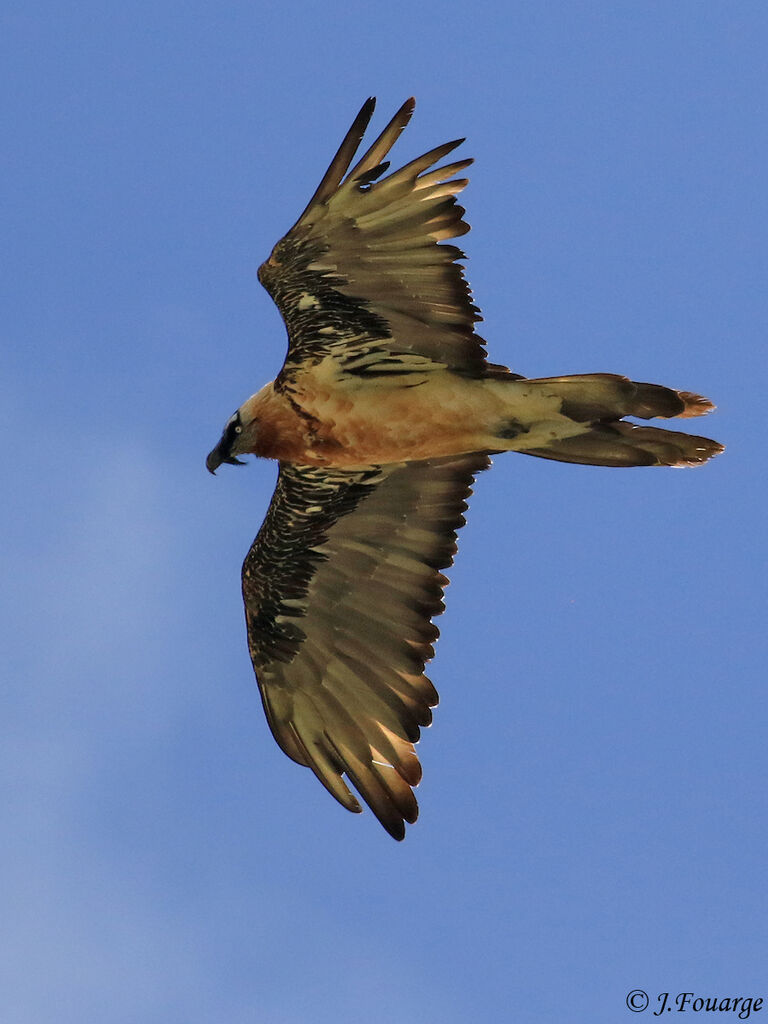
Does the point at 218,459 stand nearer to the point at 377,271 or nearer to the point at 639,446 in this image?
the point at 377,271

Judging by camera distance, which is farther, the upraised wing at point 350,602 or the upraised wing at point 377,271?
the upraised wing at point 350,602

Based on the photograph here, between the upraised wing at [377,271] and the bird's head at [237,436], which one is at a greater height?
the upraised wing at [377,271]

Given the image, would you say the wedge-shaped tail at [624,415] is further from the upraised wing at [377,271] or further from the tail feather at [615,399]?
the upraised wing at [377,271]

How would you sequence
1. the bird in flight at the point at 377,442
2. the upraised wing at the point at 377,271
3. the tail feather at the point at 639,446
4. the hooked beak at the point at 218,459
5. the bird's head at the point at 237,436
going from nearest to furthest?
the upraised wing at the point at 377,271
the bird in flight at the point at 377,442
the tail feather at the point at 639,446
the bird's head at the point at 237,436
the hooked beak at the point at 218,459

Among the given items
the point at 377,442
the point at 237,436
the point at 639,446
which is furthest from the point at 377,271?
the point at 639,446

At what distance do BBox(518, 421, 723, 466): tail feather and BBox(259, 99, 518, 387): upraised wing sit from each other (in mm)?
964

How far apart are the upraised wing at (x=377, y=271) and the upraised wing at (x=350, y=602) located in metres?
1.03

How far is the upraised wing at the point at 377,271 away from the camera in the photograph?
9.34 meters

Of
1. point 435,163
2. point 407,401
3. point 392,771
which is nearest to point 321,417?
point 407,401

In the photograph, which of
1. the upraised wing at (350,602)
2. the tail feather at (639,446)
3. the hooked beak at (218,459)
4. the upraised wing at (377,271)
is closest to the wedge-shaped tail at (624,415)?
the tail feather at (639,446)

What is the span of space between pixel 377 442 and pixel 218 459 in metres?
1.47

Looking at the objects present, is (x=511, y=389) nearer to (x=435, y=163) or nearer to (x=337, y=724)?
(x=435, y=163)

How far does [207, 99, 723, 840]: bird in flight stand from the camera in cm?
959

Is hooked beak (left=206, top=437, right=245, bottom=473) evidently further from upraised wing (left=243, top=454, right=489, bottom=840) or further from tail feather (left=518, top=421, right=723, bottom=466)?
tail feather (left=518, top=421, right=723, bottom=466)
